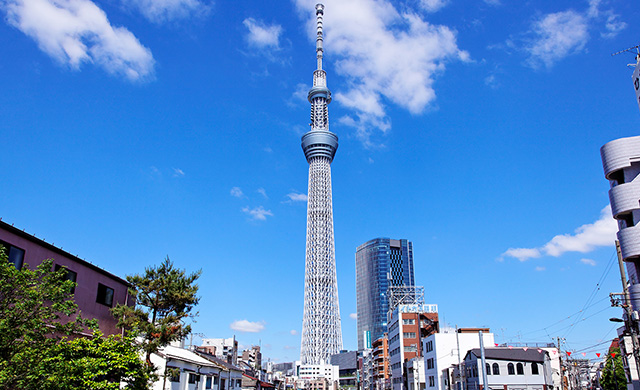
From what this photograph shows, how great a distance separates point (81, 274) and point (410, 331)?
69.6m

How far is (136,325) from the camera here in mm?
28391

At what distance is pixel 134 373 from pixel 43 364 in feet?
17.6

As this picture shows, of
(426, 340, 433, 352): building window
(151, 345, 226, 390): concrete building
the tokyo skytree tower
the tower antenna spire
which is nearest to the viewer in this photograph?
(151, 345, 226, 390): concrete building

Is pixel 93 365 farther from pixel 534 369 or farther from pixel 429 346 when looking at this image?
pixel 429 346

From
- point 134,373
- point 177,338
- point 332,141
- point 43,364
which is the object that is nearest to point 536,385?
point 177,338

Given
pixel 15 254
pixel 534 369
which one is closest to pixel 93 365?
pixel 15 254

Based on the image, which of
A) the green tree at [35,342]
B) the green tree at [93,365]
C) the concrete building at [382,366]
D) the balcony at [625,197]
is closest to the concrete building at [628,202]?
the balcony at [625,197]

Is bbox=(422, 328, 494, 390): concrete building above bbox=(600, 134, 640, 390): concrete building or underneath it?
underneath

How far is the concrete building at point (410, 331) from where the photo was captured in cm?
8594

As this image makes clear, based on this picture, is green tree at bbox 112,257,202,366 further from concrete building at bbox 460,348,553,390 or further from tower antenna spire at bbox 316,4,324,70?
tower antenna spire at bbox 316,4,324,70

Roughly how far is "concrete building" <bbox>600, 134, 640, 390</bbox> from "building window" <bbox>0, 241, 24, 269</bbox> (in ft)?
142

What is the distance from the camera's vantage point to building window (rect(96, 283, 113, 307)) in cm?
3072

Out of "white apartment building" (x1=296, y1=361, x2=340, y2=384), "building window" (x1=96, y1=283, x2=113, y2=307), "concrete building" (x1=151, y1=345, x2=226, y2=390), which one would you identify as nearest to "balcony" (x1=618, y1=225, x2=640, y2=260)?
"concrete building" (x1=151, y1=345, x2=226, y2=390)

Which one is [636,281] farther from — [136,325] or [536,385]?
[136,325]
